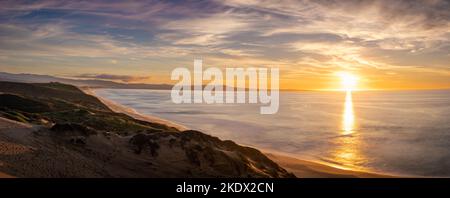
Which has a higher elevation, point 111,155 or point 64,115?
point 64,115

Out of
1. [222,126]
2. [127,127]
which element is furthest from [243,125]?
[127,127]

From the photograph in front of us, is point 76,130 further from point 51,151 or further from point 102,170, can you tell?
point 102,170

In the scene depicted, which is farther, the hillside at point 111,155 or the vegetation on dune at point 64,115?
the vegetation on dune at point 64,115

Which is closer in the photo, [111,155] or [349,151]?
[111,155]

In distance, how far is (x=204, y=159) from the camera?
70.6 feet

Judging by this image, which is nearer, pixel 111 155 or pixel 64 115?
pixel 111 155

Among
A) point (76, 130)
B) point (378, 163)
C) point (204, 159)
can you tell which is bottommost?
point (378, 163)

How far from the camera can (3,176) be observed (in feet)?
46.1

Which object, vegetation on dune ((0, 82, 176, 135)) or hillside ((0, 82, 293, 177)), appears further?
vegetation on dune ((0, 82, 176, 135))
